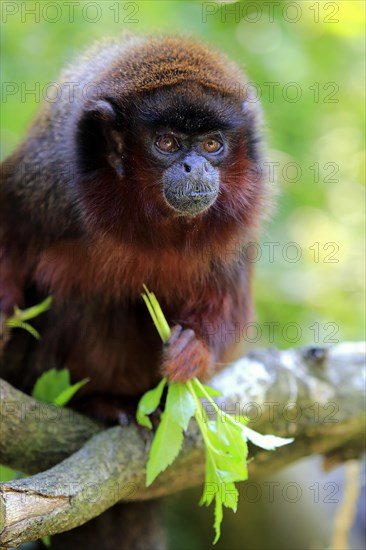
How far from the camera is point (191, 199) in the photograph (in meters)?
3.21

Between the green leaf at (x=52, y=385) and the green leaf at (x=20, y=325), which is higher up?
the green leaf at (x=20, y=325)

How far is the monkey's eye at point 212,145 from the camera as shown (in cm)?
331

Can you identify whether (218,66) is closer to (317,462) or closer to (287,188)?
(287,188)

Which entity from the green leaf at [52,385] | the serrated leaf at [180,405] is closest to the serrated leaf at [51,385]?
the green leaf at [52,385]

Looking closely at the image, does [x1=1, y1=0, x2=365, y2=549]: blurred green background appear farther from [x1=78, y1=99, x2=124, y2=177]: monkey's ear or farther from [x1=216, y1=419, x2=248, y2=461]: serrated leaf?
[x1=216, y1=419, x2=248, y2=461]: serrated leaf

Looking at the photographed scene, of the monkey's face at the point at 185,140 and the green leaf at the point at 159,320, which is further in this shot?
the green leaf at the point at 159,320

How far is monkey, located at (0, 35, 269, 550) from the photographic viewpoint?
3260mm

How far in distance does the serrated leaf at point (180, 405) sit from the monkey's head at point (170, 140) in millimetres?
792

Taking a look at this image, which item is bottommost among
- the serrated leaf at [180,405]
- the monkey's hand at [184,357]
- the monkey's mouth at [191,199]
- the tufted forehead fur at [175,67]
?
the serrated leaf at [180,405]

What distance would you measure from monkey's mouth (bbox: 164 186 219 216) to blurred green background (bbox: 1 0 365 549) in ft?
2.37

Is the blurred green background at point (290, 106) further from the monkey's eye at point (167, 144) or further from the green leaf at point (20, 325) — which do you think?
the green leaf at point (20, 325)

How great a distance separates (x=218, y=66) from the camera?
11.3ft

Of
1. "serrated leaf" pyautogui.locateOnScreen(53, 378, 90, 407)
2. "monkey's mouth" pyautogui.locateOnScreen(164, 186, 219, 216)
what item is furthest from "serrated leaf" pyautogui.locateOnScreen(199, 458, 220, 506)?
"monkey's mouth" pyautogui.locateOnScreen(164, 186, 219, 216)

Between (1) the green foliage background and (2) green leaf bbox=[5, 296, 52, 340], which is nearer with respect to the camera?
(2) green leaf bbox=[5, 296, 52, 340]
